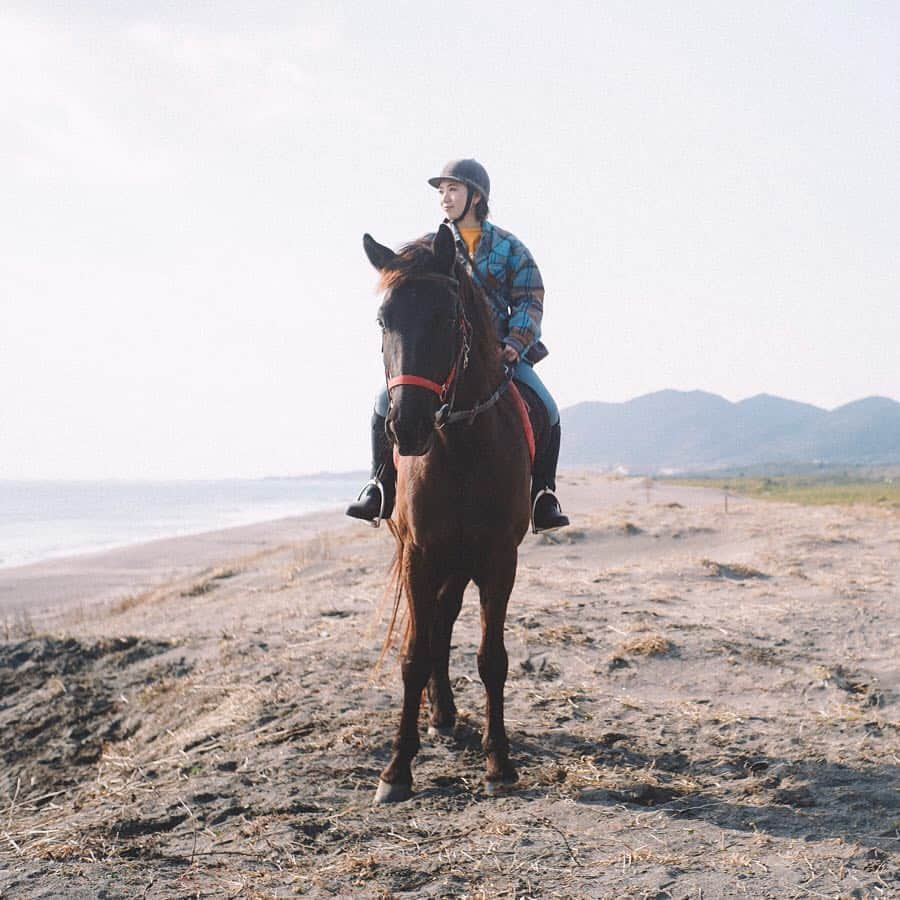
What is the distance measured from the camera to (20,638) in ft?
35.9

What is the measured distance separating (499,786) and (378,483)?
2115 mm

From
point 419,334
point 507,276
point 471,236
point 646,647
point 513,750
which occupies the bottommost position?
point 513,750

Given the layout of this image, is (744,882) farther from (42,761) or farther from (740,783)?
(42,761)

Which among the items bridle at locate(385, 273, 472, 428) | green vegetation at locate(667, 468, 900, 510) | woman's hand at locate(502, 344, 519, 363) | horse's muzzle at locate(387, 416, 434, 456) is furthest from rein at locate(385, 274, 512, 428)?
green vegetation at locate(667, 468, 900, 510)

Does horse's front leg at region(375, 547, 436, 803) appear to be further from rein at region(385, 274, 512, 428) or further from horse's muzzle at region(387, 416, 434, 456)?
horse's muzzle at region(387, 416, 434, 456)

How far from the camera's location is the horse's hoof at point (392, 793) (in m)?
5.18

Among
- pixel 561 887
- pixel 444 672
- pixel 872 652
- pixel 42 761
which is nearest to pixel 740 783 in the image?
pixel 561 887

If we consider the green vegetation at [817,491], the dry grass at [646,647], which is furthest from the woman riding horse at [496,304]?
the green vegetation at [817,491]

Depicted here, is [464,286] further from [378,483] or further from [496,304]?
[378,483]

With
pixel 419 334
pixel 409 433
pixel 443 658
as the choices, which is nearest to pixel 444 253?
pixel 419 334

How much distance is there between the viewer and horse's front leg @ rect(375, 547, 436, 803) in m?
5.25

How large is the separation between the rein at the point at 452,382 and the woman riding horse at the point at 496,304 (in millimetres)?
623

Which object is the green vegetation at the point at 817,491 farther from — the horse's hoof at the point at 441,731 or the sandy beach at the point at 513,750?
the horse's hoof at the point at 441,731

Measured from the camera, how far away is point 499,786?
529cm
